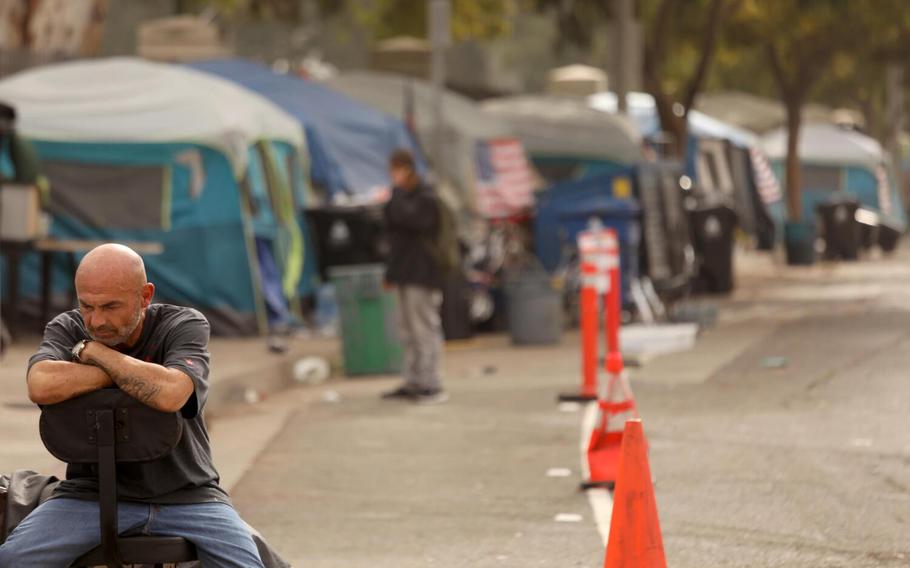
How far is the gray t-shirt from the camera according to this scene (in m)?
5.83

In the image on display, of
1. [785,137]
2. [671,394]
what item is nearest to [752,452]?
[671,394]

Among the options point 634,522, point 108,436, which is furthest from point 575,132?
point 108,436

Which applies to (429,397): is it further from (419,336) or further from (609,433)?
(609,433)

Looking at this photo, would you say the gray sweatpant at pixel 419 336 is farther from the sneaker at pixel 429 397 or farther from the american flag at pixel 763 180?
the american flag at pixel 763 180

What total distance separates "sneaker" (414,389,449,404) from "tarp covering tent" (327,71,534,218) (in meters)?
8.79

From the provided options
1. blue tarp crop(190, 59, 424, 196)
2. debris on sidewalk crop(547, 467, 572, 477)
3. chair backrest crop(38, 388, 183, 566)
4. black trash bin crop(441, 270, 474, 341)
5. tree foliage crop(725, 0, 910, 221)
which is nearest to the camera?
chair backrest crop(38, 388, 183, 566)

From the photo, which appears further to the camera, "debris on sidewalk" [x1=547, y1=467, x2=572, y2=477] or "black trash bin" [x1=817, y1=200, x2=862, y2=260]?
"black trash bin" [x1=817, y1=200, x2=862, y2=260]

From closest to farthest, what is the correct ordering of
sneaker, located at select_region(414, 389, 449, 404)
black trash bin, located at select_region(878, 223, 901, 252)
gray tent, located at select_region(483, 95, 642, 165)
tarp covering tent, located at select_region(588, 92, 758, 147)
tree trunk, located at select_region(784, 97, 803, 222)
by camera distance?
sneaker, located at select_region(414, 389, 449, 404) → gray tent, located at select_region(483, 95, 642, 165) → tarp covering tent, located at select_region(588, 92, 758, 147) → black trash bin, located at select_region(878, 223, 901, 252) → tree trunk, located at select_region(784, 97, 803, 222)

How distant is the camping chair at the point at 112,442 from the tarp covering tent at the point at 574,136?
75.0ft

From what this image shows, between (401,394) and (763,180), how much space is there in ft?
69.9

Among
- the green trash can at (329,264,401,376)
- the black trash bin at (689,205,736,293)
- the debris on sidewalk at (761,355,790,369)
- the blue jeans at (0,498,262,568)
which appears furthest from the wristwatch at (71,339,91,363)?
the black trash bin at (689,205,736,293)

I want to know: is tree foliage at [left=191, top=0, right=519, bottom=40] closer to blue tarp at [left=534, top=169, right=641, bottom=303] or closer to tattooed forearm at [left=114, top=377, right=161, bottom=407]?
blue tarp at [left=534, top=169, right=641, bottom=303]

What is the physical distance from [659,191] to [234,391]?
28.7 feet

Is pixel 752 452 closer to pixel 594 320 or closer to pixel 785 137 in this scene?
pixel 594 320
